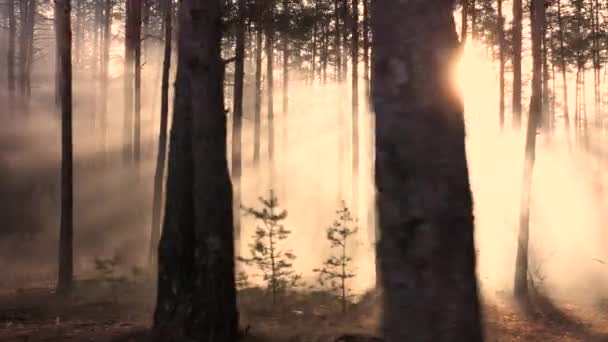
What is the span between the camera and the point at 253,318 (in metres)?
9.86

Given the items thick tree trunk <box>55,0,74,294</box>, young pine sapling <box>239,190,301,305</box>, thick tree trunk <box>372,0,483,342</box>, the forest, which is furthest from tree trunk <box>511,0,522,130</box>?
thick tree trunk <box>372,0,483,342</box>

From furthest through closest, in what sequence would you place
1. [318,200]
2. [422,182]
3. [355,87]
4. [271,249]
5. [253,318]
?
[318,200] < [355,87] < [271,249] < [253,318] < [422,182]

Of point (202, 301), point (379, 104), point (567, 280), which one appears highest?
point (379, 104)

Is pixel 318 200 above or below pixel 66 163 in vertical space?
below

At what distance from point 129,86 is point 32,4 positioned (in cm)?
1320

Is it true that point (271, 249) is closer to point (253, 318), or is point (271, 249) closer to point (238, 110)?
point (253, 318)

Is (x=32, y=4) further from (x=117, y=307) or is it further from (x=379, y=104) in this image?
(x=379, y=104)

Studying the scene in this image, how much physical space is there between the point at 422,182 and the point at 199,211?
18.4 ft

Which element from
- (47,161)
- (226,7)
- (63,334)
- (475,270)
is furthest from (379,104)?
(47,161)

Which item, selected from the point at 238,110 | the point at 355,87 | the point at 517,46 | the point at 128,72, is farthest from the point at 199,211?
the point at 128,72

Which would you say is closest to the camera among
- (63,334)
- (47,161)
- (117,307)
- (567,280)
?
(63,334)

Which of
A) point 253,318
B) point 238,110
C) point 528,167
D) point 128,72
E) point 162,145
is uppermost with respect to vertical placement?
point 128,72

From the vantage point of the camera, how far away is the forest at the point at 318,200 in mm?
1865

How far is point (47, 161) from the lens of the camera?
2655 cm
